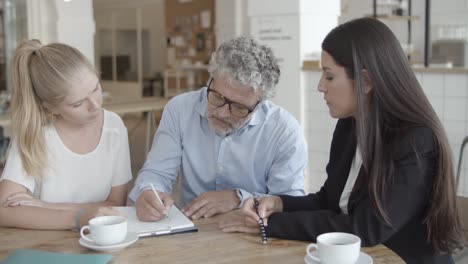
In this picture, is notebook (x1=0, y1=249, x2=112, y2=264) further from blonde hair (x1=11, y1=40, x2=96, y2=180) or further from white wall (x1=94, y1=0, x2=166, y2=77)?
white wall (x1=94, y1=0, x2=166, y2=77)

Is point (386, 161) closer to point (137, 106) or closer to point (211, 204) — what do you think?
point (211, 204)

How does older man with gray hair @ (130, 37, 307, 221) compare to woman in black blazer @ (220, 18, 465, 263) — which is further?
older man with gray hair @ (130, 37, 307, 221)

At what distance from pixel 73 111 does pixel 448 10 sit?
8.38 m

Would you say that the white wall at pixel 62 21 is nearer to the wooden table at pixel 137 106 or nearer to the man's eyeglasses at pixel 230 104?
the wooden table at pixel 137 106

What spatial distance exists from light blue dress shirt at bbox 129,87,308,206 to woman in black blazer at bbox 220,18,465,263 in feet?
1.51

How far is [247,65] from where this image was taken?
181 cm

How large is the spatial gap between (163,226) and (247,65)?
1.87ft

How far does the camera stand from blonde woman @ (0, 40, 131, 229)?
1.76m

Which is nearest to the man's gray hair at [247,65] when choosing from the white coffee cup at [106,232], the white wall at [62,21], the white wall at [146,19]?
the white coffee cup at [106,232]

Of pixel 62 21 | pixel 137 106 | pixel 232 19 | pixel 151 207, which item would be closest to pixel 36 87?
pixel 151 207

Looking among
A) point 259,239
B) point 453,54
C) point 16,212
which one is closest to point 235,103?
point 259,239

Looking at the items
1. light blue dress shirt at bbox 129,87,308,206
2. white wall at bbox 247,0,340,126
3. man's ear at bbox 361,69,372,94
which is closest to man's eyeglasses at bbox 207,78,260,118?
light blue dress shirt at bbox 129,87,308,206

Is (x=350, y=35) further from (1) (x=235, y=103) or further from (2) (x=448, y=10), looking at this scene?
(2) (x=448, y=10)

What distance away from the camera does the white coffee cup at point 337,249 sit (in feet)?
3.92
